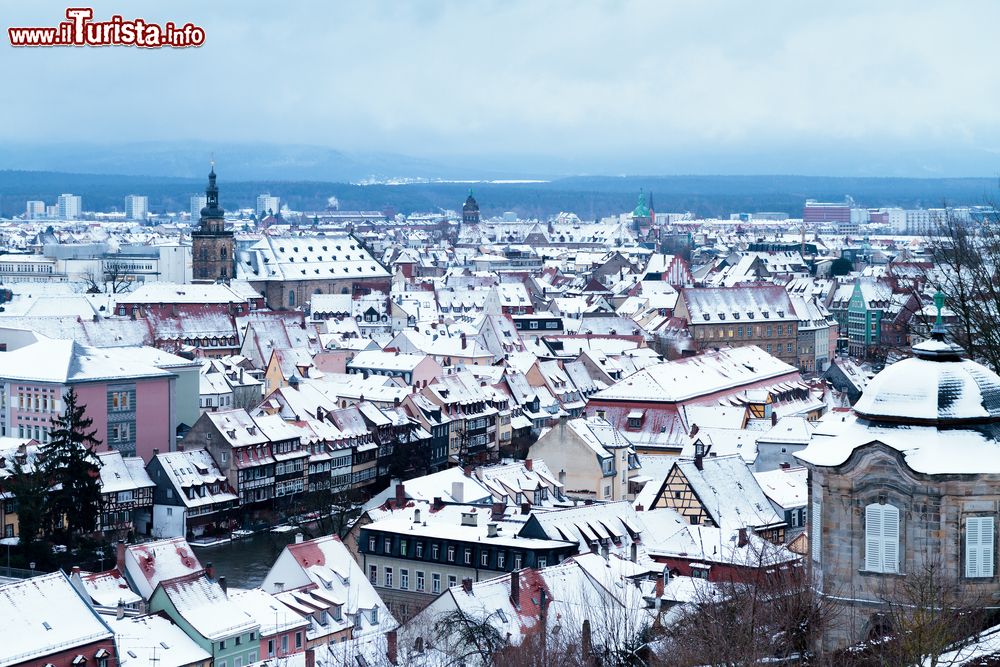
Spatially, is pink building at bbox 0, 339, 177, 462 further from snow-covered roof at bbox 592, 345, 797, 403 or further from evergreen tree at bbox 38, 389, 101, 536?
snow-covered roof at bbox 592, 345, 797, 403

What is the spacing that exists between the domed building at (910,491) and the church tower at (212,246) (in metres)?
101

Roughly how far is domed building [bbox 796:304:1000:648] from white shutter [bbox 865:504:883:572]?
0.01m

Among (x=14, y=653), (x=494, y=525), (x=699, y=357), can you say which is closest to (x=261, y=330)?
(x=699, y=357)

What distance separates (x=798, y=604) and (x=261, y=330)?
63463mm

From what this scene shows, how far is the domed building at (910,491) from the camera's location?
19312mm

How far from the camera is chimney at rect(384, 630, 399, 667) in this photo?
30234 mm

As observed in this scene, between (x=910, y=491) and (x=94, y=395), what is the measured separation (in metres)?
43.2

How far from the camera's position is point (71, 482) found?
162ft

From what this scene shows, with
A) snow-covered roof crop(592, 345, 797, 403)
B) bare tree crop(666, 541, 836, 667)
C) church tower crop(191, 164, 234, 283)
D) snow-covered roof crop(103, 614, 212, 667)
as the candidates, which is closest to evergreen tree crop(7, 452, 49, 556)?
snow-covered roof crop(103, 614, 212, 667)

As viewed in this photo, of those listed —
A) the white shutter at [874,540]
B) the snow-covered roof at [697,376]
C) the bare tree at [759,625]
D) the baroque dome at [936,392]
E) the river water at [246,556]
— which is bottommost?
the river water at [246,556]

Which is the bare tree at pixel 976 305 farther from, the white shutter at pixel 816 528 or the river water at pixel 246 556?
the river water at pixel 246 556

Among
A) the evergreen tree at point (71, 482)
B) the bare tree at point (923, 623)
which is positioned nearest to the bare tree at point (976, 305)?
the bare tree at point (923, 623)

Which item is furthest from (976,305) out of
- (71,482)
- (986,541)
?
(71,482)

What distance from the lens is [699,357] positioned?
6769 centimetres
